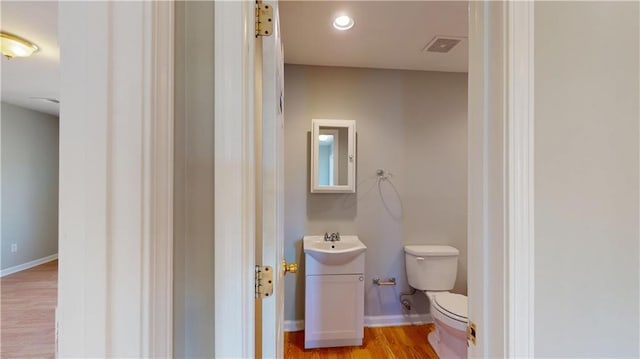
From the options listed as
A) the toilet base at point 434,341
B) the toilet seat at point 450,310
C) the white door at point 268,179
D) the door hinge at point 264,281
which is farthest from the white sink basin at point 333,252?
the door hinge at point 264,281

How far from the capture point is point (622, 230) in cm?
74

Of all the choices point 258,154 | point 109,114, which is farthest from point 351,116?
point 109,114

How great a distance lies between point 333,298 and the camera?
2.07 metres

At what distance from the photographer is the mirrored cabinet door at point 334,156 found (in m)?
2.29

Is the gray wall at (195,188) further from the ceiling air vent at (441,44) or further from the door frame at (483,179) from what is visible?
the ceiling air vent at (441,44)

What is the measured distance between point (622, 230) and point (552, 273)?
0.81ft

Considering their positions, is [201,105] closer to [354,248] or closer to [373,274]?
[354,248]

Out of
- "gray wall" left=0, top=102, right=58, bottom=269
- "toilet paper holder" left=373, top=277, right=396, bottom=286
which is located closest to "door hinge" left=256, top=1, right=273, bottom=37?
"toilet paper holder" left=373, top=277, right=396, bottom=286

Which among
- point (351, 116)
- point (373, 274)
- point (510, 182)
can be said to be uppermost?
point (351, 116)

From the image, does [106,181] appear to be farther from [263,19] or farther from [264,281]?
[263,19]

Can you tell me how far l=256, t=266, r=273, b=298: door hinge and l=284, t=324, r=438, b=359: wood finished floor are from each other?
1.61 meters

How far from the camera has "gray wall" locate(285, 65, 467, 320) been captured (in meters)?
2.32

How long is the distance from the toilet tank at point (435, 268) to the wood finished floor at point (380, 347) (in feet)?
1.31

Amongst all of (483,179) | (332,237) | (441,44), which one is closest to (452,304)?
(332,237)
